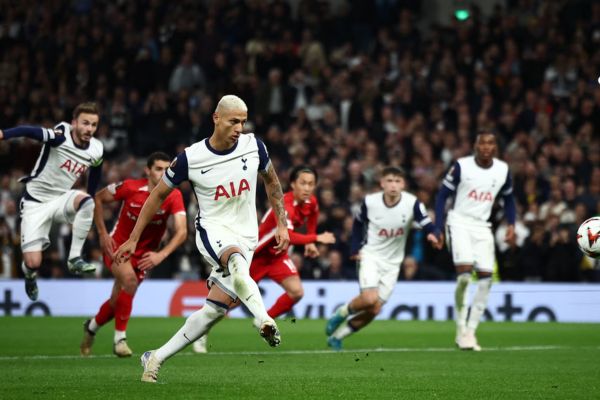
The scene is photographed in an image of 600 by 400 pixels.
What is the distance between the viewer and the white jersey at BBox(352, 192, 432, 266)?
14938 mm

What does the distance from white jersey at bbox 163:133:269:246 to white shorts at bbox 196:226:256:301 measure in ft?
0.18

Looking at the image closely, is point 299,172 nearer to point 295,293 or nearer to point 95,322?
point 295,293

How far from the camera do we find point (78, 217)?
1412 cm

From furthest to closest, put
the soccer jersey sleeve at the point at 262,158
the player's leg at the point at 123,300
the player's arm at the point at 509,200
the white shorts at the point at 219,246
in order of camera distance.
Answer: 1. the player's arm at the point at 509,200
2. the player's leg at the point at 123,300
3. the soccer jersey sleeve at the point at 262,158
4. the white shorts at the point at 219,246

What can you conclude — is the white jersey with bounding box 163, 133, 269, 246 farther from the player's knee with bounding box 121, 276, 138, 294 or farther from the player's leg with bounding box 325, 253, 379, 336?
the player's leg with bounding box 325, 253, 379, 336

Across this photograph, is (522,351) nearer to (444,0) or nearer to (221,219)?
(221,219)

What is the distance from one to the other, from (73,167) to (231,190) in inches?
179

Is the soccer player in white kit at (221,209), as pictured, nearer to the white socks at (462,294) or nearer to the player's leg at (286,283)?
the player's leg at (286,283)

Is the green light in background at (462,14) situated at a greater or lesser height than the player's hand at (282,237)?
greater

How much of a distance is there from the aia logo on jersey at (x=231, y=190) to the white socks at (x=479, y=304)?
5.62 meters

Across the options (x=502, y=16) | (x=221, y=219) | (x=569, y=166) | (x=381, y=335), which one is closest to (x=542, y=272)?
(x=569, y=166)

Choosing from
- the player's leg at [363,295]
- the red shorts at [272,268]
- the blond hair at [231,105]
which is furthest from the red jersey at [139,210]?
the blond hair at [231,105]

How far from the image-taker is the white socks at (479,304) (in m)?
14.8

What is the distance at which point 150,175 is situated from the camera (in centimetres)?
1355
